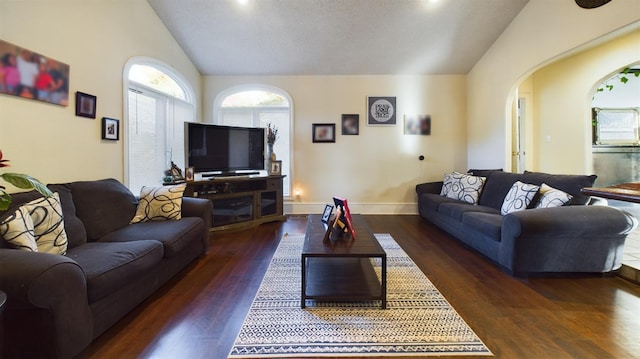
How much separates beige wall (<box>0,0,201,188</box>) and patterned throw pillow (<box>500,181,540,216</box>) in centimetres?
428

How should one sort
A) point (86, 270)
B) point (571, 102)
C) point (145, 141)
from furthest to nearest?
point (571, 102) < point (145, 141) < point (86, 270)

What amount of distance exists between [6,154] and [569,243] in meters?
4.47

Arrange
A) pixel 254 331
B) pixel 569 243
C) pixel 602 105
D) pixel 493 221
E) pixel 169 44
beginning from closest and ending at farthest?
1. pixel 254 331
2. pixel 569 243
3. pixel 493 221
4. pixel 169 44
5. pixel 602 105

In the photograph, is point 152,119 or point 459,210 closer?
point 459,210

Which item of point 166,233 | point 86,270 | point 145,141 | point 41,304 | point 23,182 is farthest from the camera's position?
point 145,141

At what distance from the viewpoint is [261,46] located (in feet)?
13.0

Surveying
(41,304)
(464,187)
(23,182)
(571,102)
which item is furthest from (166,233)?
(571,102)

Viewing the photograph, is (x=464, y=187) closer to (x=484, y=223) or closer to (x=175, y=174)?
(x=484, y=223)

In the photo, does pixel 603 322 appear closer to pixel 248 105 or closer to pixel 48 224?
pixel 48 224

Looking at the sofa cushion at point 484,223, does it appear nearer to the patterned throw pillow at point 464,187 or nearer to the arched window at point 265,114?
the patterned throw pillow at point 464,187

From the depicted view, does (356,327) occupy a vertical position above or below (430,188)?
below

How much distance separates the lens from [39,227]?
1.65 m

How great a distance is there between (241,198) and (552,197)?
12.1 feet

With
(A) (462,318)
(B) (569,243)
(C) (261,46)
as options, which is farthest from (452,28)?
(A) (462,318)
